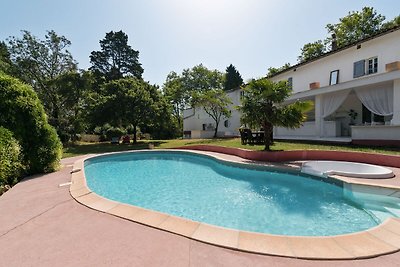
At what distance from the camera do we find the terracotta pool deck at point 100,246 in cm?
271

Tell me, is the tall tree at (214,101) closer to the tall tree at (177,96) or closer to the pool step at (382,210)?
the tall tree at (177,96)

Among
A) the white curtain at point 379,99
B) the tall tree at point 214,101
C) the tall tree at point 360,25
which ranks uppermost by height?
the tall tree at point 360,25

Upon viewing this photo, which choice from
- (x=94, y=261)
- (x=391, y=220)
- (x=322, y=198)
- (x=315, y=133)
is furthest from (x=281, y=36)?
(x=94, y=261)

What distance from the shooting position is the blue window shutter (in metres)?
14.2

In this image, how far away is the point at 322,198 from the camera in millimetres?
6344

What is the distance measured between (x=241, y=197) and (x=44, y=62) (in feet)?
96.7

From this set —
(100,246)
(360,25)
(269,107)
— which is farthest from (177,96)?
(100,246)

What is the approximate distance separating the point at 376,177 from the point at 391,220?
3713mm

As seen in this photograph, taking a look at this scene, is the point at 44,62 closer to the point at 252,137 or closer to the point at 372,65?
the point at 252,137

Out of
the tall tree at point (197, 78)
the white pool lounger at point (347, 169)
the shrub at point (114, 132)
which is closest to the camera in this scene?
the white pool lounger at point (347, 169)

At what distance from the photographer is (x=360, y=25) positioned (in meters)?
28.2

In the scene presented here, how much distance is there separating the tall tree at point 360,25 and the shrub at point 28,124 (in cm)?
3293

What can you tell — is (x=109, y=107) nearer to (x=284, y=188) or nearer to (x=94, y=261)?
(x=284, y=188)

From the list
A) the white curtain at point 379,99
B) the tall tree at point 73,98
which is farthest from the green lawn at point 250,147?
the tall tree at point 73,98
